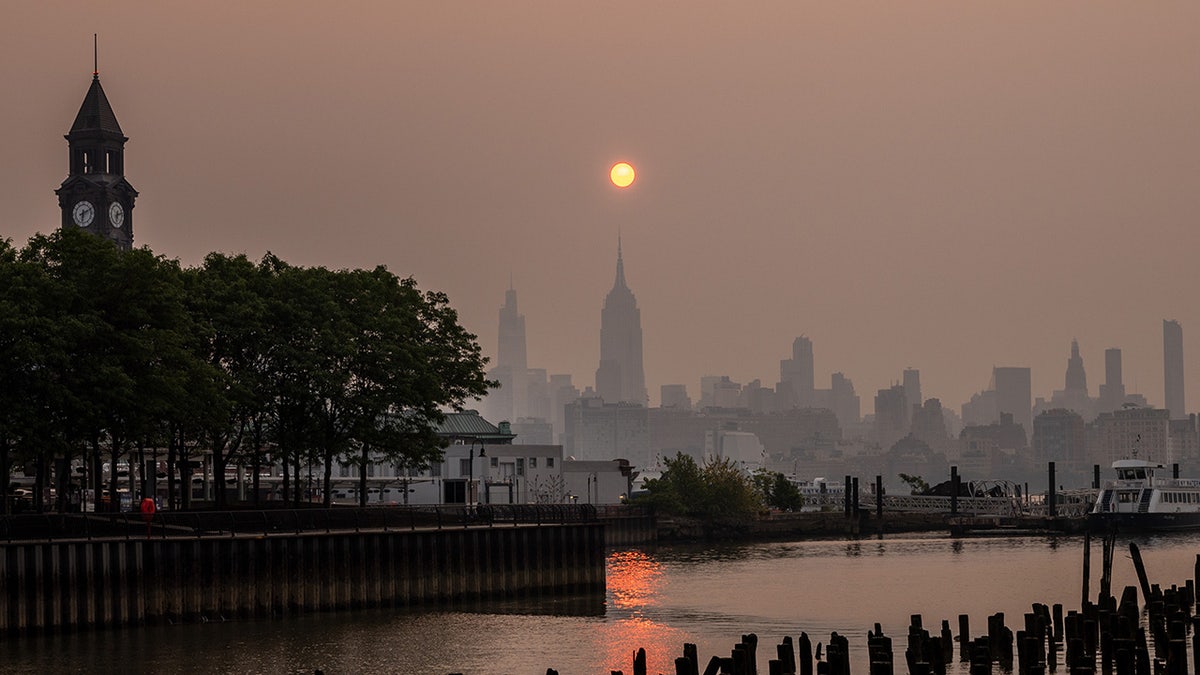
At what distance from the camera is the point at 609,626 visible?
8600 centimetres

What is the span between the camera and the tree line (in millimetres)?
92000

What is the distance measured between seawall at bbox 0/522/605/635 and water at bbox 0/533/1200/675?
4.36 feet

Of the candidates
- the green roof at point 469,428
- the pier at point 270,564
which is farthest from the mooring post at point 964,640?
Result: the green roof at point 469,428

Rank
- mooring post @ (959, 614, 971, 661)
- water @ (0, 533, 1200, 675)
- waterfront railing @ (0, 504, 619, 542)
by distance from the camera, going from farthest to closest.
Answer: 1. waterfront railing @ (0, 504, 619, 542)
2. water @ (0, 533, 1200, 675)
3. mooring post @ (959, 614, 971, 661)

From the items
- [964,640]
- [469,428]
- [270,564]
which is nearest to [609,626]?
[270,564]

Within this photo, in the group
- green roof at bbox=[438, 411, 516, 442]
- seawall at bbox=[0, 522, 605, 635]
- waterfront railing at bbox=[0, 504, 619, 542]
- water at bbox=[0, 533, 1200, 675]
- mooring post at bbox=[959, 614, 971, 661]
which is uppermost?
green roof at bbox=[438, 411, 516, 442]

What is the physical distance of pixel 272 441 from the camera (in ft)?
382

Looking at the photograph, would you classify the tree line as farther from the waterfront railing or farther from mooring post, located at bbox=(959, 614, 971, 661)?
mooring post, located at bbox=(959, 614, 971, 661)

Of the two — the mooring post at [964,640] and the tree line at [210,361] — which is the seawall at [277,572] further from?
the mooring post at [964,640]

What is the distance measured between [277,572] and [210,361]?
26155 millimetres

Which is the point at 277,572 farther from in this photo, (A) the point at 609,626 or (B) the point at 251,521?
(A) the point at 609,626

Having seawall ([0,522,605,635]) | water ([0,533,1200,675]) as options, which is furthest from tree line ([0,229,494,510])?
water ([0,533,1200,675])

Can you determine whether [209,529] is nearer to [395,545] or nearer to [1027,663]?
[395,545]

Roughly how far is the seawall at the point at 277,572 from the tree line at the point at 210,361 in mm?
11761
